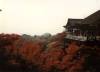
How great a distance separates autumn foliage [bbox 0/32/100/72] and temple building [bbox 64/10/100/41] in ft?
0.31

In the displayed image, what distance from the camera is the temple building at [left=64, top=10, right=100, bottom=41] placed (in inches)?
120

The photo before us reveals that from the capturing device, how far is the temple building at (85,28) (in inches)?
120

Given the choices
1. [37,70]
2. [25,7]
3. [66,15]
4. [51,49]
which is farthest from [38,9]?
[37,70]

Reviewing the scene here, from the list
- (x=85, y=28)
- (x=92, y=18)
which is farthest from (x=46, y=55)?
(x=92, y=18)

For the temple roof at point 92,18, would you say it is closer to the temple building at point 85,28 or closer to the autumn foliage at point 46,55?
the temple building at point 85,28

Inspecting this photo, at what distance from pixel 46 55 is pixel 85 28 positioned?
0.62 m

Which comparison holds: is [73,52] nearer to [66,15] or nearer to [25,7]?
[66,15]

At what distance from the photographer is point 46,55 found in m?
3.20

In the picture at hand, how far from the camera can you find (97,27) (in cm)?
304

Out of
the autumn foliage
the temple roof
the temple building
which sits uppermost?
the temple roof

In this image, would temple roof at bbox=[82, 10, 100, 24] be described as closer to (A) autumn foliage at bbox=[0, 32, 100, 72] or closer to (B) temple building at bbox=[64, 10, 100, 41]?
(B) temple building at bbox=[64, 10, 100, 41]

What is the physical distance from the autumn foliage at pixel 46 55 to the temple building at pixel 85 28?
0.10 m

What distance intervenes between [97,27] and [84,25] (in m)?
0.17

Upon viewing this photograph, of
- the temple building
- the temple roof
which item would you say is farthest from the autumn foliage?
the temple roof
